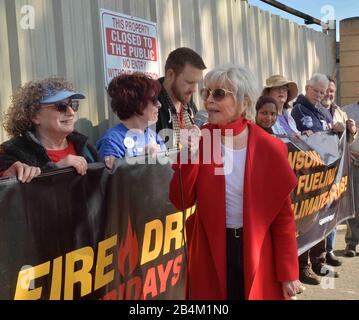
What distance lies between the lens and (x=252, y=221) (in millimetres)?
2289

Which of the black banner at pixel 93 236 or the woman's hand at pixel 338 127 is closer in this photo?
the black banner at pixel 93 236

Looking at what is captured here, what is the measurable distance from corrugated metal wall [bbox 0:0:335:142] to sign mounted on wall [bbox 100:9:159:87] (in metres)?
0.06

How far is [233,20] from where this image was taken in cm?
601

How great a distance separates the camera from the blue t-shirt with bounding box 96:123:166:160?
10.1ft

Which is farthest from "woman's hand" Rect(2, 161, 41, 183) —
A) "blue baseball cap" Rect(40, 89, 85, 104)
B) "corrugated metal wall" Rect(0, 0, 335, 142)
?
"corrugated metal wall" Rect(0, 0, 335, 142)

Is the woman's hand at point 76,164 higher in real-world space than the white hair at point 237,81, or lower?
lower

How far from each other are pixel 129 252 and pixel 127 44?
1964mm

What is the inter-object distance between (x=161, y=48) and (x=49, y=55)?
1.38 meters

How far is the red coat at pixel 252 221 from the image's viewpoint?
7.55 ft

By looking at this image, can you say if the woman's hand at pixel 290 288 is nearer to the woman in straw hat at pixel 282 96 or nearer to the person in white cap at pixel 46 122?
the person in white cap at pixel 46 122

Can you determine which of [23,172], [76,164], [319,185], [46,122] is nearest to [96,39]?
[46,122]

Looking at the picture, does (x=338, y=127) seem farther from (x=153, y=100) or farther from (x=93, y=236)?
(x=93, y=236)

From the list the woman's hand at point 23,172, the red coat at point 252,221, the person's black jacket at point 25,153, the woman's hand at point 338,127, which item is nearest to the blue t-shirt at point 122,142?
the person's black jacket at point 25,153
